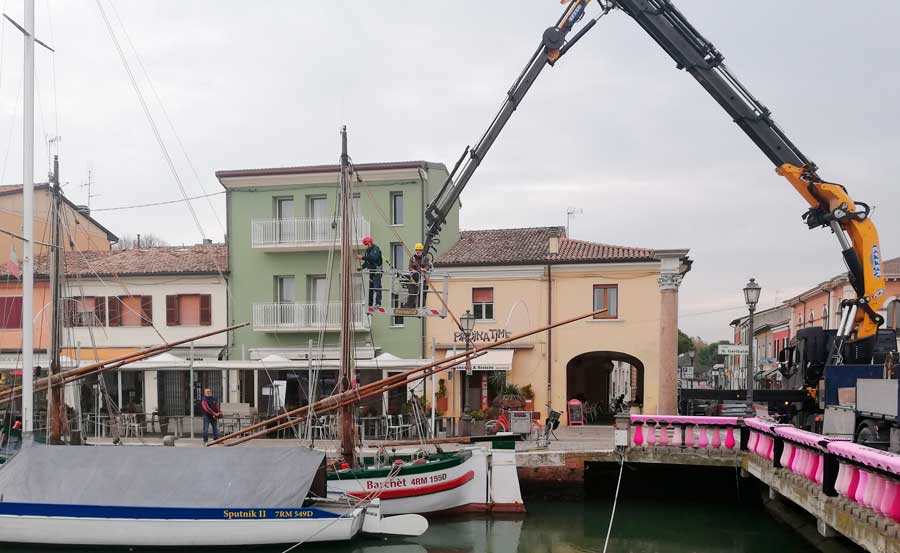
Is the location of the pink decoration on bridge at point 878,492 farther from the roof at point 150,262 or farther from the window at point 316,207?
the roof at point 150,262

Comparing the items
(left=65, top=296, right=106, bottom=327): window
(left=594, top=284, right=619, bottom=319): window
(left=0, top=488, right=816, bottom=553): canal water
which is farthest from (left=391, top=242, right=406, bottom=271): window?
(left=0, top=488, right=816, bottom=553): canal water

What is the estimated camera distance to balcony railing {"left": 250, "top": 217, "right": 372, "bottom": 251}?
103 feet

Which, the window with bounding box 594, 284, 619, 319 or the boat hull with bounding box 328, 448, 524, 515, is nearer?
the boat hull with bounding box 328, 448, 524, 515

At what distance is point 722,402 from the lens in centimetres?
2353

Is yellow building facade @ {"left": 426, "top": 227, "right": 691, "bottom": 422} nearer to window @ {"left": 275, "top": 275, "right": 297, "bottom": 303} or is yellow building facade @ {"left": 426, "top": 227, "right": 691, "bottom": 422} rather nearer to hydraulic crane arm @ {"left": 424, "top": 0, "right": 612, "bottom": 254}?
window @ {"left": 275, "top": 275, "right": 297, "bottom": 303}

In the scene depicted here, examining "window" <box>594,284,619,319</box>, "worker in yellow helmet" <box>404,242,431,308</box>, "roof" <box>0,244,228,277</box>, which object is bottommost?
"window" <box>594,284,619,319</box>

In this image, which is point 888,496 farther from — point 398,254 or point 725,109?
point 398,254

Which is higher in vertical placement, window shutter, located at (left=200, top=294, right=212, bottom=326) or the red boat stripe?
window shutter, located at (left=200, top=294, right=212, bottom=326)

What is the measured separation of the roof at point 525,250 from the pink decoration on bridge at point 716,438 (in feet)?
33.6

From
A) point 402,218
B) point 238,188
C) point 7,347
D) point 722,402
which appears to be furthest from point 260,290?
point 722,402

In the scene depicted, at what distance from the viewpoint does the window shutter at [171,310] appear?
32.8m

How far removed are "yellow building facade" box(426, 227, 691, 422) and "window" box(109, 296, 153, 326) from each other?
38.4ft

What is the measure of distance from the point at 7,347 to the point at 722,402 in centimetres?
2777

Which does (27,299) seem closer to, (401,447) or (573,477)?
(401,447)
